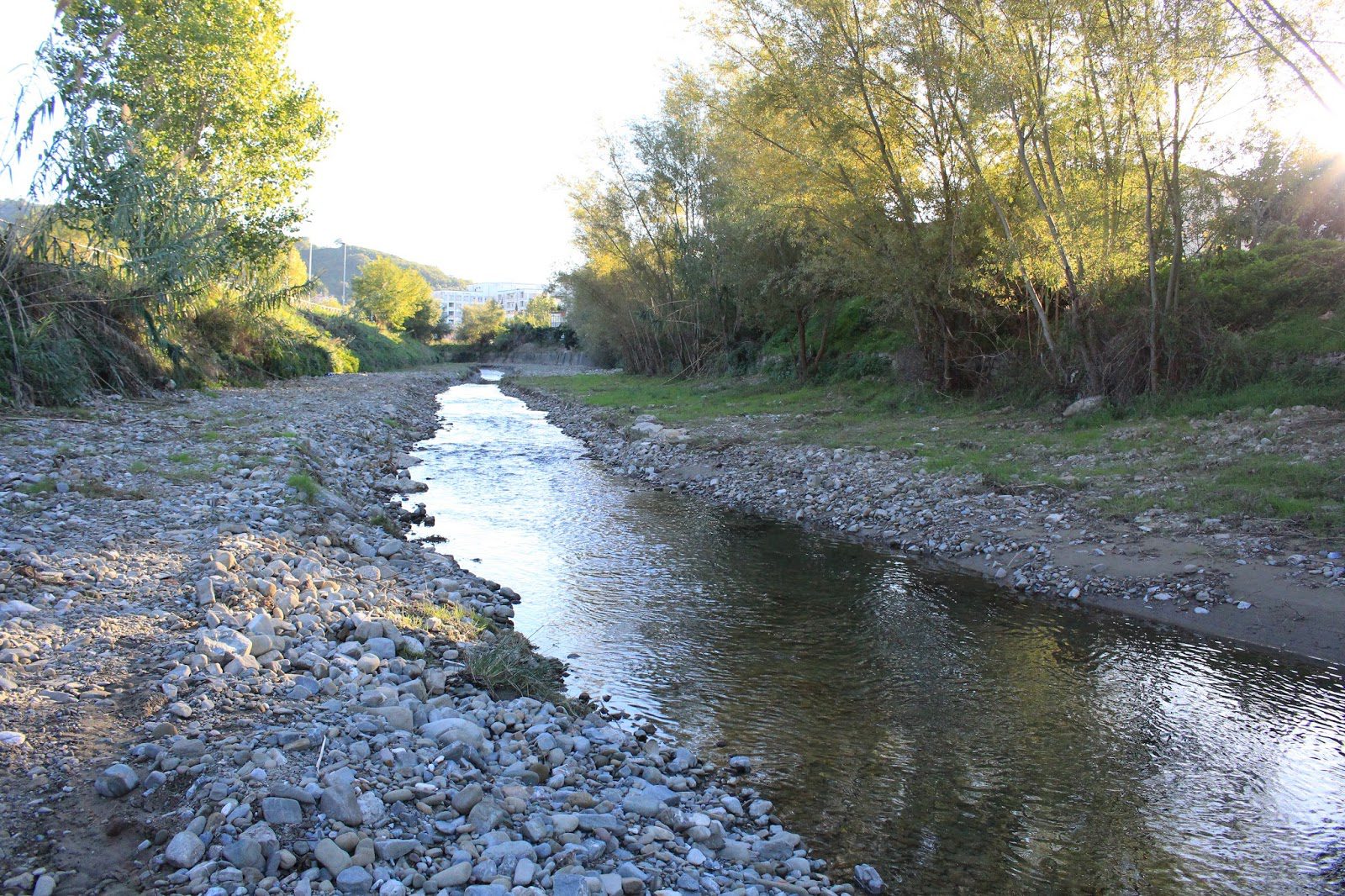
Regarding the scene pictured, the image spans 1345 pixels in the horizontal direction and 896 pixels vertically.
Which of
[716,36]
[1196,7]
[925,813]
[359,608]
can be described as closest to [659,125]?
[716,36]

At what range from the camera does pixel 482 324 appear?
117 meters

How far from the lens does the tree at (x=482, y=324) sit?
11294 centimetres

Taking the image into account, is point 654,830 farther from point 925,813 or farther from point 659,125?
point 659,125

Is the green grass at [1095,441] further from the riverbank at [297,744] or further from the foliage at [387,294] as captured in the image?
the foliage at [387,294]

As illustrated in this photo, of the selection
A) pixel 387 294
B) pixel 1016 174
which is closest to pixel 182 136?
pixel 1016 174

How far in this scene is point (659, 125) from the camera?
37219 millimetres

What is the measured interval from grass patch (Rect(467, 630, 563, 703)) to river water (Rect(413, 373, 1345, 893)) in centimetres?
54

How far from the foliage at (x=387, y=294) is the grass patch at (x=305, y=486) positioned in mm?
81324

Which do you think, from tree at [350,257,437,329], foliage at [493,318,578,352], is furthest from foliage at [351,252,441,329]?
foliage at [493,318,578,352]

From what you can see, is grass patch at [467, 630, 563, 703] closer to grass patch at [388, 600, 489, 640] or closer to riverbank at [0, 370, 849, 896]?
riverbank at [0, 370, 849, 896]

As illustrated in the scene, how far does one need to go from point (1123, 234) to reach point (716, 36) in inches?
409

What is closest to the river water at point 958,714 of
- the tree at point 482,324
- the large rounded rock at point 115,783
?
the large rounded rock at point 115,783

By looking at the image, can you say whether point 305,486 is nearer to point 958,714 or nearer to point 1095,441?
point 958,714

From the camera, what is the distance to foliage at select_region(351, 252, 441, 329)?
9181 centimetres
